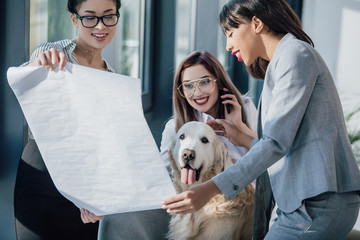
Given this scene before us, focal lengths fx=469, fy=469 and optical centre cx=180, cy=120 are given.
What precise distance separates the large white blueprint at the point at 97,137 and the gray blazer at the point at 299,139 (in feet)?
0.55

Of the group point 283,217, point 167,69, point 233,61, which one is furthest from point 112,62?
point 233,61

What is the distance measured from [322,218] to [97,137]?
519 mm

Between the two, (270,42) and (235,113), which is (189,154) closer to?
A: (235,113)

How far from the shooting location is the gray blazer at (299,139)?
984 millimetres

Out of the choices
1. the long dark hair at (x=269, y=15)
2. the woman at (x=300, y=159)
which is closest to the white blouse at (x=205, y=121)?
the woman at (x=300, y=159)

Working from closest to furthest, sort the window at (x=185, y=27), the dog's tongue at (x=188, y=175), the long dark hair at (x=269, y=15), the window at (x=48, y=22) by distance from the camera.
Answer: the long dark hair at (x=269, y=15), the dog's tongue at (x=188, y=175), the window at (x=48, y=22), the window at (x=185, y=27)

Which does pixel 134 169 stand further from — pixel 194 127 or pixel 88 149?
pixel 194 127

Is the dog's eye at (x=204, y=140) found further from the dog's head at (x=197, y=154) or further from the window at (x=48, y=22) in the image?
the window at (x=48, y=22)

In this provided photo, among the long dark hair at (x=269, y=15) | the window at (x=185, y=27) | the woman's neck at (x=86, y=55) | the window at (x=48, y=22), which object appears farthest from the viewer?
the window at (x=185, y=27)

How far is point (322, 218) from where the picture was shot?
1.02m

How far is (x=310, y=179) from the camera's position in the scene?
1000 mm

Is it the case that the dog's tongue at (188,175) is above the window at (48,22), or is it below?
below

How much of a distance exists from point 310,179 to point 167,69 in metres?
1.48

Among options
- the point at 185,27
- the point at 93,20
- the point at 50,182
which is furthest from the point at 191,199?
the point at 185,27
